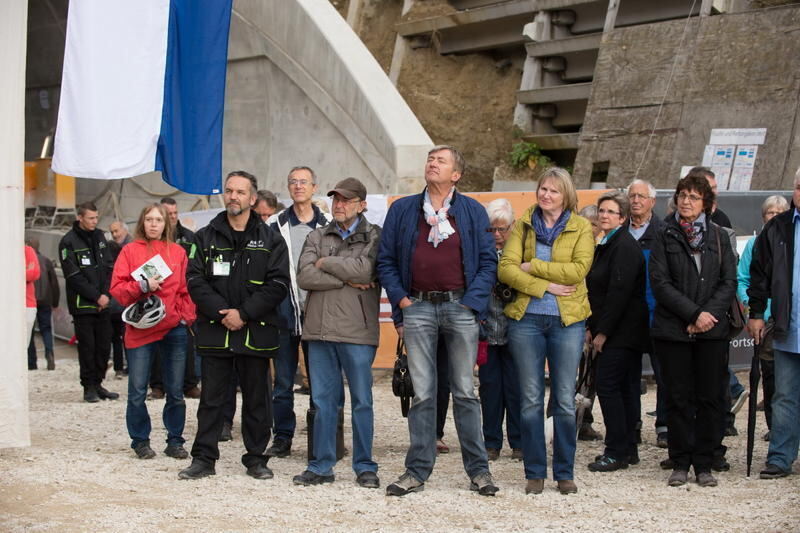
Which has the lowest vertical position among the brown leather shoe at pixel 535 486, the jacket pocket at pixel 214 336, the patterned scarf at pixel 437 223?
the brown leather shoe at pixel 535 486

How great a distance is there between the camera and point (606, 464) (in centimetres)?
698

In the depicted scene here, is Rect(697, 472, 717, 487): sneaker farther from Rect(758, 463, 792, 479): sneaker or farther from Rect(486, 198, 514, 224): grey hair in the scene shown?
Rect(486, 198, 514, 224): grey hair

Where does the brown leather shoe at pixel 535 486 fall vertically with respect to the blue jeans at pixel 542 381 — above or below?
below

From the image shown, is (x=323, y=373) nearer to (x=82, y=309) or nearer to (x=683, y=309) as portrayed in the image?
(x=683, y=309)

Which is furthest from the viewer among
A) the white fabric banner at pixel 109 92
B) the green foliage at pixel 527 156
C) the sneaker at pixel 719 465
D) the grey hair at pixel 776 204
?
the green foliage at pixel 527 156

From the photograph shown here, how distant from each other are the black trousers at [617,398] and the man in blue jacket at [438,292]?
123 cm

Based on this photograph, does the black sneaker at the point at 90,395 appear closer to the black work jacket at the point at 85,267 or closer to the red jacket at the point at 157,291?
the black work jacket at the point at 85,267

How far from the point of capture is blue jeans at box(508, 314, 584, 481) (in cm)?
624

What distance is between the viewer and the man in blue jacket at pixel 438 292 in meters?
6.14

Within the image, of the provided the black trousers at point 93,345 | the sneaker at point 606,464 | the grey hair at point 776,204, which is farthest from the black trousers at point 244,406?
the black trousers at point 93,345

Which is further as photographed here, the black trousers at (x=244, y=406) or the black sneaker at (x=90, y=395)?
the black sneaker at (x=90, y=395)

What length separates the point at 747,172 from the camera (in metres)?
13.9

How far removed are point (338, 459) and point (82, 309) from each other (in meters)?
4.62

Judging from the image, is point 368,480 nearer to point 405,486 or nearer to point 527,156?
point 405,486
